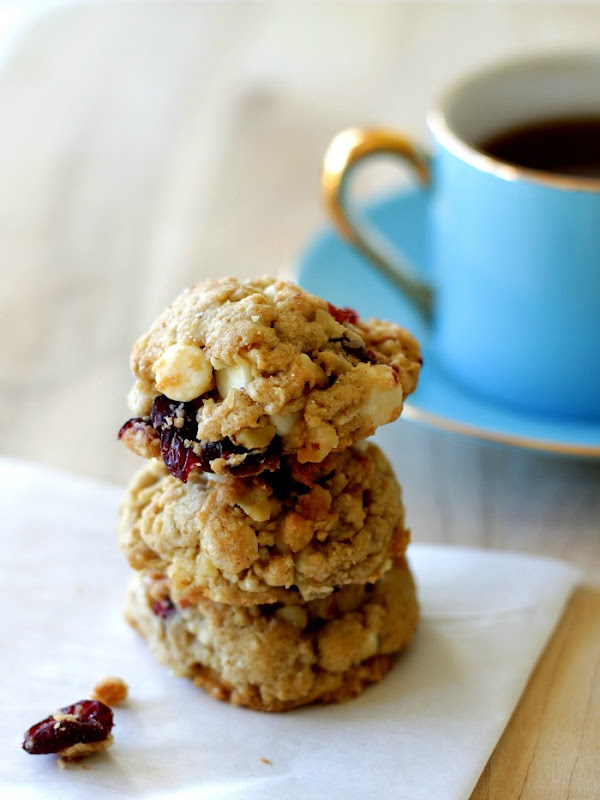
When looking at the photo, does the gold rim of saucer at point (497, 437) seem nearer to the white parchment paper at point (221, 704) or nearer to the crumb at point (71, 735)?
the white parchment paper at point (221, 704)

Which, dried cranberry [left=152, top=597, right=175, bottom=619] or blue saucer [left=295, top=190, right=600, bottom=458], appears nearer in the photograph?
dried cranberry [left=152, top=597, right=175, bottom=619]

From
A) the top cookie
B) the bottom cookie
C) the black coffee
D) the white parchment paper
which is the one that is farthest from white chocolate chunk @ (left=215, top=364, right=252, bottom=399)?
the black coffee

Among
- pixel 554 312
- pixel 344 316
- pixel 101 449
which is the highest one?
pixel 344 316

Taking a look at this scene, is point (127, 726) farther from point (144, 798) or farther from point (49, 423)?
point (49, 423)

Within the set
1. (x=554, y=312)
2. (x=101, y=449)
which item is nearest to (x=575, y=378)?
(x=554, y=312)

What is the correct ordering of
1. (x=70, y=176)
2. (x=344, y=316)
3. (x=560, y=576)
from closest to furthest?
(x=344, y=316), (x=560, y=576), (x=70, y=176)

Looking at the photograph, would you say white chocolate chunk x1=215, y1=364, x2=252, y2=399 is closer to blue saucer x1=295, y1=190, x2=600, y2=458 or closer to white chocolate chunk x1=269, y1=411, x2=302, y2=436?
white chocolate chunk x1=269, y1=411, x2=302, y2=436
